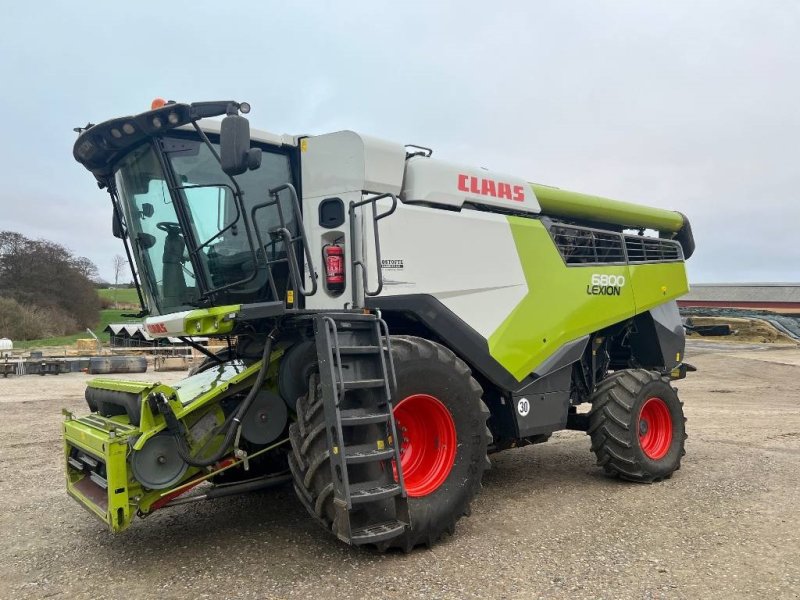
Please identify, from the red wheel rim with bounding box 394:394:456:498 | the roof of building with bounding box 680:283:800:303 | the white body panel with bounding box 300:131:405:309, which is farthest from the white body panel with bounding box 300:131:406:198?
the roof of building with bounding box 680:283:800:303

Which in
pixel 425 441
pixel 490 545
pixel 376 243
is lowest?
pixel 490 545

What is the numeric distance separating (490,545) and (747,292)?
53.0 meters

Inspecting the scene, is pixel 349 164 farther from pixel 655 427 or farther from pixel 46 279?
pixel 46 279

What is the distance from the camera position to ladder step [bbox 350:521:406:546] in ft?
11.5

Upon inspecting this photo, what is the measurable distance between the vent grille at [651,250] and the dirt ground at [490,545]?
2333 millimetres

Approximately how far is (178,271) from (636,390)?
170 inches

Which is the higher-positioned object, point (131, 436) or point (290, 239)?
point (290, 239)

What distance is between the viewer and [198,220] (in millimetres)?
4262

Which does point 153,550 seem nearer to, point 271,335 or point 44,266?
point 271,335

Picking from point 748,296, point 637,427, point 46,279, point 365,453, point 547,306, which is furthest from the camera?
point 748,296

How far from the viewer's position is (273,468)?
518 centimetres

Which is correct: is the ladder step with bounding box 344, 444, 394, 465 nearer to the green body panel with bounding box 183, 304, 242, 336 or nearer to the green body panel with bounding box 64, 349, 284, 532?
the green body panel with bounding box 64, 349, 284, 532

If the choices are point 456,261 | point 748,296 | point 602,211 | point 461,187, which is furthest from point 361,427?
point 748,296

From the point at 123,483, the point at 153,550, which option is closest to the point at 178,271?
the point at 123,483
